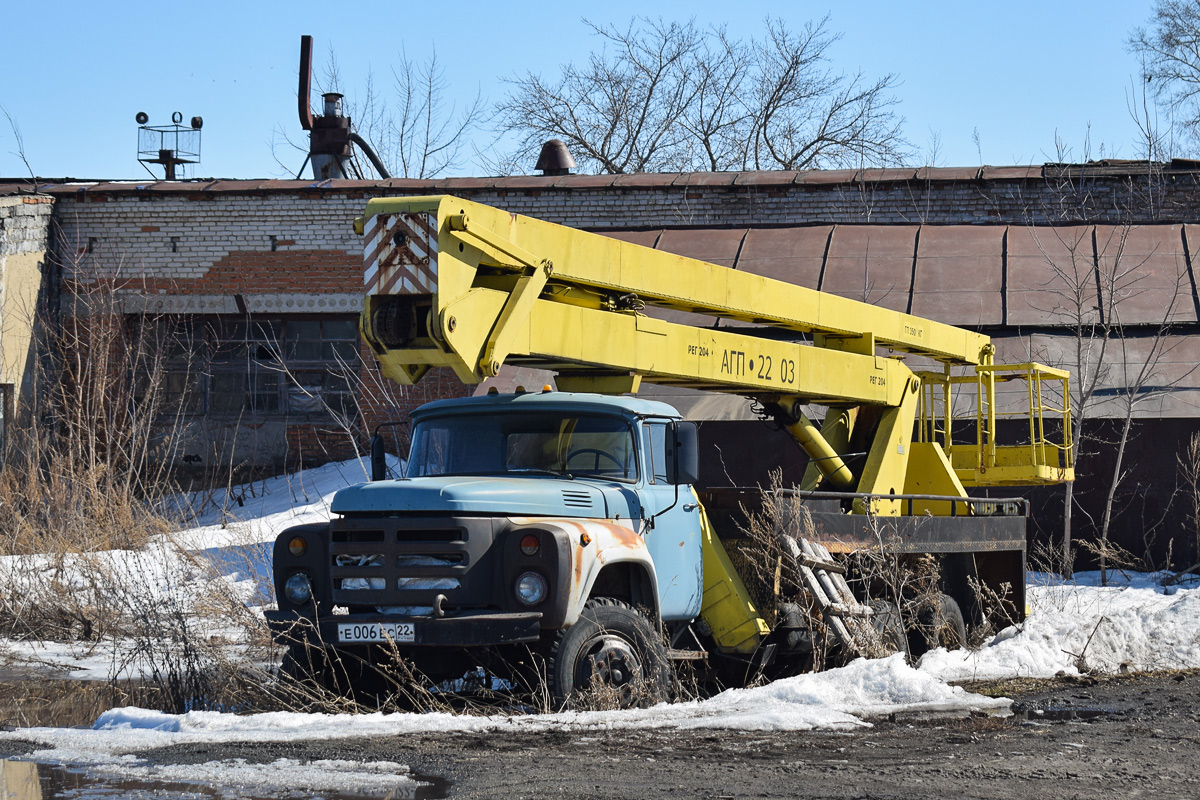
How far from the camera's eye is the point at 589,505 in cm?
725

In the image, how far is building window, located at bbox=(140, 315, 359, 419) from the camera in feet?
67.3

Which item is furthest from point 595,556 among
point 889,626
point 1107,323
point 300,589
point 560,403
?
point 1107,323

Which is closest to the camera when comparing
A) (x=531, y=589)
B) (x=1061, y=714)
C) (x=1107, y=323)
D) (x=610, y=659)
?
(x=531, y=589)

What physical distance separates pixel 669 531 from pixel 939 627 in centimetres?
336

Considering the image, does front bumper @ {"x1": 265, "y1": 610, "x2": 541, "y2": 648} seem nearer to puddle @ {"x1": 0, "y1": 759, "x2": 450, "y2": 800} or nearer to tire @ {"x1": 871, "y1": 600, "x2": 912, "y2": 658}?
puddle @ {"x1": 0, "y1": 759, "x2": 450, "y2": 800}

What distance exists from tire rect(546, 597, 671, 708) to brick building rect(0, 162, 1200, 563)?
1197 centimetres

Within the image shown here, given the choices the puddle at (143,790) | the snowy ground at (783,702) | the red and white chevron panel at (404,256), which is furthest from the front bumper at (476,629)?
the red and white chevron panel at (404,256)

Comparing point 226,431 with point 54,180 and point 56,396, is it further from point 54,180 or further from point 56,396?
point 54,180

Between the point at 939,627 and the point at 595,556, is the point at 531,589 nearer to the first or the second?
the point at 595,556

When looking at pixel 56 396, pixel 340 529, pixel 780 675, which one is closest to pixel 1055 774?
pixel 780 675

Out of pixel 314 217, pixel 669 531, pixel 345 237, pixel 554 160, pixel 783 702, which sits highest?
pixel 554 160

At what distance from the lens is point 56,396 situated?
2031 centimetres

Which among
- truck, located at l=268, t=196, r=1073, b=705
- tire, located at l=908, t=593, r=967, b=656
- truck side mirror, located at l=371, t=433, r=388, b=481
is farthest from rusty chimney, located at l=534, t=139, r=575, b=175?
truck side mirror, located at l=371, t=433, r=388, b=481

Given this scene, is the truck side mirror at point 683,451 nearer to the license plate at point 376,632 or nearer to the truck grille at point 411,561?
the truck grille at point 411,561
